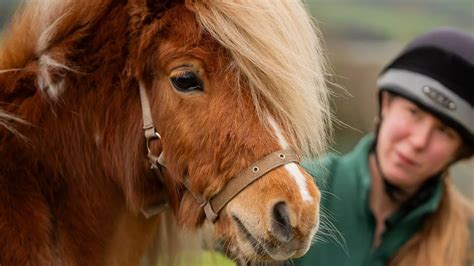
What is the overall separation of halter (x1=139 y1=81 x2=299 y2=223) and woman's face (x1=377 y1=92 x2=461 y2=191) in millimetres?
1055

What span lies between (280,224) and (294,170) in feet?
0.53

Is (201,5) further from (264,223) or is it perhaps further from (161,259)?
(161,259)

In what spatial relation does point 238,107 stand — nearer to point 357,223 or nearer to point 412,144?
point 412,144

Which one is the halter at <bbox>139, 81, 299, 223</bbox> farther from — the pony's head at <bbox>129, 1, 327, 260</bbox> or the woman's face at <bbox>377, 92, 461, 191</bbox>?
the woman's face at <bbox>377, 92, 461, 191</bbox>

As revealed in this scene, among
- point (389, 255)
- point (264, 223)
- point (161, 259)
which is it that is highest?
point (264, 223)

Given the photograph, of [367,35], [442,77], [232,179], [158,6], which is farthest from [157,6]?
[367,35]

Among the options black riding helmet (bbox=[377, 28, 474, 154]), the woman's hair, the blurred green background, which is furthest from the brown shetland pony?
the blurred green background

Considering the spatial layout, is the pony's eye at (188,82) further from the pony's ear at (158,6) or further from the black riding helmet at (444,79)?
the black riding helmet at (444,79)

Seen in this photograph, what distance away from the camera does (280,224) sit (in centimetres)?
224

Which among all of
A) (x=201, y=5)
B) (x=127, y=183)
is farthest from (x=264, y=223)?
(x=201, y=5)

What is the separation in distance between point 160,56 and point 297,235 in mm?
677

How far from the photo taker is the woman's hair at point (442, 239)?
3.35m

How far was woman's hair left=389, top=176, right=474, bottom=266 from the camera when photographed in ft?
11.0

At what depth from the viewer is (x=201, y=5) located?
247 centimetres
